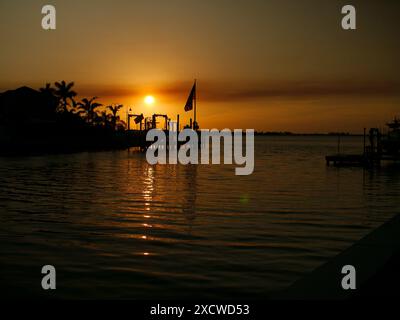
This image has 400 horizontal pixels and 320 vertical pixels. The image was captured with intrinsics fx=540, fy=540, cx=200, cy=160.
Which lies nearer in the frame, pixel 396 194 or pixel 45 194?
pixel 45 194

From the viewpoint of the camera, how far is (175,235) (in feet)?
47.9

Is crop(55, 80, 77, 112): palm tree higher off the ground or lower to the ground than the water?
higher

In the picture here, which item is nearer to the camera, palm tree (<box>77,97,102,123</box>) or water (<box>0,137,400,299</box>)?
water (<box>0,137,400,299</box>)

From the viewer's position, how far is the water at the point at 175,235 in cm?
992

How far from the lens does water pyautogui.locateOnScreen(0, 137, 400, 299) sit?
9.92 m

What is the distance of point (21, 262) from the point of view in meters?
11.3

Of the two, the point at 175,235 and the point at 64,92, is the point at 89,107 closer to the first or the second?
the point at 64,92

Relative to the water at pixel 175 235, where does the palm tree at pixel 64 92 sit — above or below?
above

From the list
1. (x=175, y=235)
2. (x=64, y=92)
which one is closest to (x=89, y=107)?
(x=64, y=92)

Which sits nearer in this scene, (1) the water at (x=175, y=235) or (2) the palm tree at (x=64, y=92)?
(1) the water at (x=175, y=235)

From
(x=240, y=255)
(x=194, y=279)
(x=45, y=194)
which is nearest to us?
(x=194, y=279)

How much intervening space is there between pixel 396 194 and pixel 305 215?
10.2m
